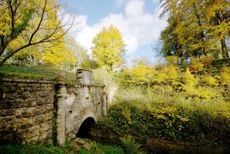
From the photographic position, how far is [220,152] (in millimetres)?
7805

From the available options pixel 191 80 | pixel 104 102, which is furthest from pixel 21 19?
pixel 191 80

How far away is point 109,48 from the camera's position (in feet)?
69.7

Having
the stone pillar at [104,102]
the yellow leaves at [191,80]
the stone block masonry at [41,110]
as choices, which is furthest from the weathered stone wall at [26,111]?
the yellow leaves at [191,80]

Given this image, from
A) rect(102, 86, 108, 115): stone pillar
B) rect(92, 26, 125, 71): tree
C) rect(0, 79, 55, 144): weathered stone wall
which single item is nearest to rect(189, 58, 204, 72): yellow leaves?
rect(102, 86, 108, 115): stone pillar

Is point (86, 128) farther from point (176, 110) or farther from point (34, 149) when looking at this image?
point (34, 149)

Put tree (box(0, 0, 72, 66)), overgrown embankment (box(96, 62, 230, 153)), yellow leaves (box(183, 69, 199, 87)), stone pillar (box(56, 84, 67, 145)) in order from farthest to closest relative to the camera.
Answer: yellow leaves (box(183, 69, 199, 87)) < overgrown embankment (box(96, 62, 230, 153)) < stone pillar (box(56, 84, 67, 145)) < tree (box(0, 0, 72, 66))

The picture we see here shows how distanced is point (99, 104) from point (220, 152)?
683 centimetres

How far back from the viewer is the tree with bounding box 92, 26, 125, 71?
20.9 meters

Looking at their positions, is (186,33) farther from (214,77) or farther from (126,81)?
(126,81)

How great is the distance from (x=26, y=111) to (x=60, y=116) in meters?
1.53

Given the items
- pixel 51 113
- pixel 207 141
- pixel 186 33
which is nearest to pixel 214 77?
pixel 186 33

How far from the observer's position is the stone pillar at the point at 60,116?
6.06 m

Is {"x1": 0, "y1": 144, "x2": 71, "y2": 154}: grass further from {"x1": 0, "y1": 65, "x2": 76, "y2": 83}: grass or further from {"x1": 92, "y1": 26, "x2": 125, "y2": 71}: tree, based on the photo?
{"x1": 92, "y1": 26, "x2": 125, "y2": 71}: tree

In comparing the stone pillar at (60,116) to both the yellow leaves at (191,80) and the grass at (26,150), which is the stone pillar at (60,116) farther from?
the yellow leaves at (191,80)
